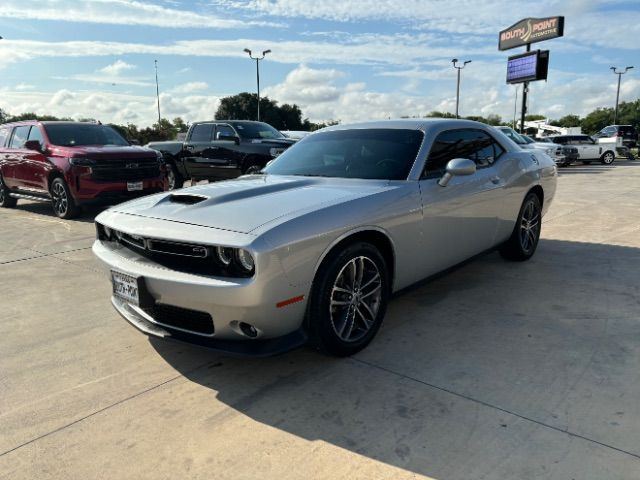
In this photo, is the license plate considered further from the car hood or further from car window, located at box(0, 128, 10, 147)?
car window, located at box(0, 128, 10, 147)

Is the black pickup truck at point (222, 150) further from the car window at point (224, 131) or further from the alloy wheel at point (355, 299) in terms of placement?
the alloy wheel at point (355, 299)

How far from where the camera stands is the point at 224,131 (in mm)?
11141

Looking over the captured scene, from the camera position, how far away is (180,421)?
2.62m

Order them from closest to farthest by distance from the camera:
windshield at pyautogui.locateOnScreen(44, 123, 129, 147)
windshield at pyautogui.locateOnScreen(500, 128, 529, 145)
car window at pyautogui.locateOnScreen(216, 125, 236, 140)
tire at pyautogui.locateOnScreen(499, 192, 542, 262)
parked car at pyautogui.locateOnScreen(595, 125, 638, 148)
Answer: tire at pyautogui.locateOnScreen(499, 192, 542, 262) < windshield at pyautogui.locateOnScreen(44, 123, 129, 147) < car window at pyautogui.locateOnScreen(216, 125, 236, 140) < windshield at pyautogui.locateOnScreen(500, 128, 529, 145) < parked car at pyautogui.locateOnScreen(595, 125, 638, 148)

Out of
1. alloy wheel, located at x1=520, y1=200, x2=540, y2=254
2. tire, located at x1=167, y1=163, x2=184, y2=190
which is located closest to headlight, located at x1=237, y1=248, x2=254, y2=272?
alloy wheel, located at x1=520, y1=200, x2=540, y2=254

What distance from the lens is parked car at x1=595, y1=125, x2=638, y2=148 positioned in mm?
30153

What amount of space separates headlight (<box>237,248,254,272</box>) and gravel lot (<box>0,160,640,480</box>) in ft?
2.46

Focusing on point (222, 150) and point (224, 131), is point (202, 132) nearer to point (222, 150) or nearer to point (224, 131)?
point (224, 131)

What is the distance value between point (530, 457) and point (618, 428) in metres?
0.55

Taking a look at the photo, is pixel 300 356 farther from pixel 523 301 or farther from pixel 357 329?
pixel 523 301

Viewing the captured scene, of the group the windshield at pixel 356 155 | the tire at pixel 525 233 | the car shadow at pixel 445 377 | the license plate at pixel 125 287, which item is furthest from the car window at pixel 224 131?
the license plate at pixel 125 287

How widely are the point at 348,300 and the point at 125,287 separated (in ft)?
4.48

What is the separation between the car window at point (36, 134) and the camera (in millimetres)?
9155

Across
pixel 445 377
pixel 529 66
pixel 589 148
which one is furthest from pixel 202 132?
pixel 529 66
